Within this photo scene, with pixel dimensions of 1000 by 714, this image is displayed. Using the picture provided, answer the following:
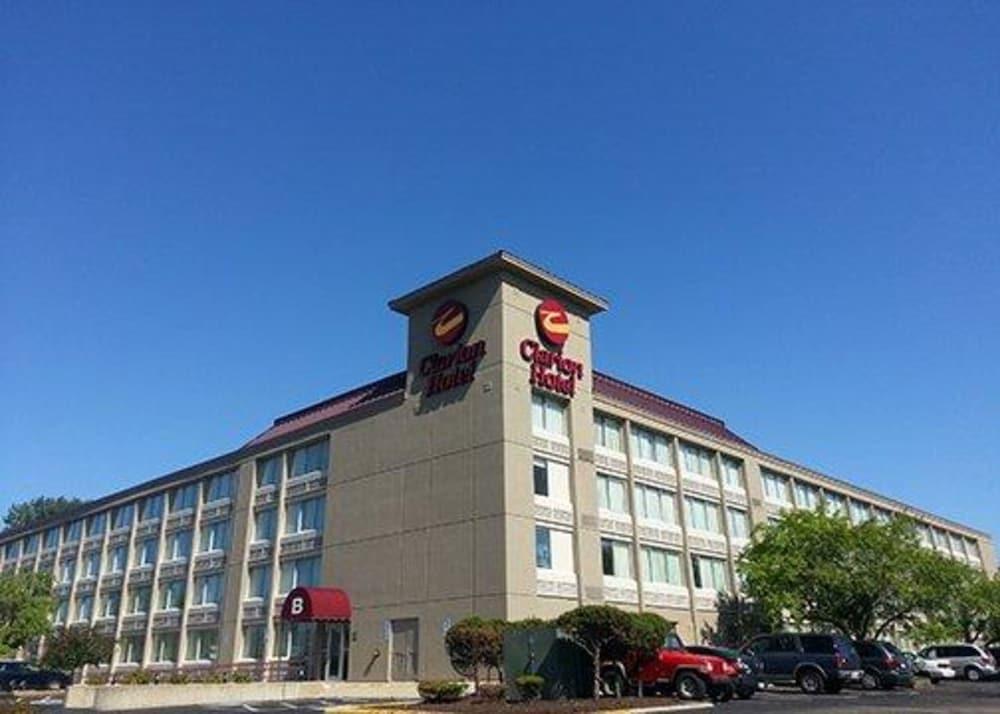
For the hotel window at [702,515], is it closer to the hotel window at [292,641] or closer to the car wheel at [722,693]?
the hotel window at [292,641]

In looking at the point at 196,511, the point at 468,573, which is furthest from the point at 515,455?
the point at 196,511

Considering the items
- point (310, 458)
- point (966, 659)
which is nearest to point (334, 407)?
point (310, 458)

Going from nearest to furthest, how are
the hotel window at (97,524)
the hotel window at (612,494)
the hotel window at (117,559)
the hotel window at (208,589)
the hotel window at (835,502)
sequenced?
the hotel window at (612,494), the hotel window at (208,589), the hotel window at (117,559), the hotel window at (835,502), the hotel window at (97,524)

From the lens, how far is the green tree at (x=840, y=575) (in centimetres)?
4469

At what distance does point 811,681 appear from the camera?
30.9 meters

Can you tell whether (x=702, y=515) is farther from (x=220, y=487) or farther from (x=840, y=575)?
(x=220, y=487)

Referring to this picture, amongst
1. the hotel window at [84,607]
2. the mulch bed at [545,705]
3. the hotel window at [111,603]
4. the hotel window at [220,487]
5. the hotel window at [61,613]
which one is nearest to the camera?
the mulch bed at [545,705]

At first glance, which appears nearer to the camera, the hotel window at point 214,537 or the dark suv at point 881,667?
the dark suv at point 881,667

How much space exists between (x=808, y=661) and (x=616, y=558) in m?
11.2

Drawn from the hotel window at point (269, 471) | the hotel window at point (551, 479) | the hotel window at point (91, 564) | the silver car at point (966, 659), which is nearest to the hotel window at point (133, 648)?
the hotel window at point (91, 564)

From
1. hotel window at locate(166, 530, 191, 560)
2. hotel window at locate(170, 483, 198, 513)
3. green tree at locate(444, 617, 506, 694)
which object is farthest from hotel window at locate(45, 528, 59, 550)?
green tree at locate(444, 617, 506, 694)

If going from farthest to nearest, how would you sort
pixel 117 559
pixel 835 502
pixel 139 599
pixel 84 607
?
1. pixel 835 502
2. pixel 84 607
3. pixel 117 559
4. pixel 139 599

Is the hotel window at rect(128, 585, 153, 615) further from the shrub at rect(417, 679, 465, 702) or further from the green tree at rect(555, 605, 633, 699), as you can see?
the green tree at rect(555, 605, 633, 699)

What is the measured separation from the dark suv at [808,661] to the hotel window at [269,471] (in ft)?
91.8
